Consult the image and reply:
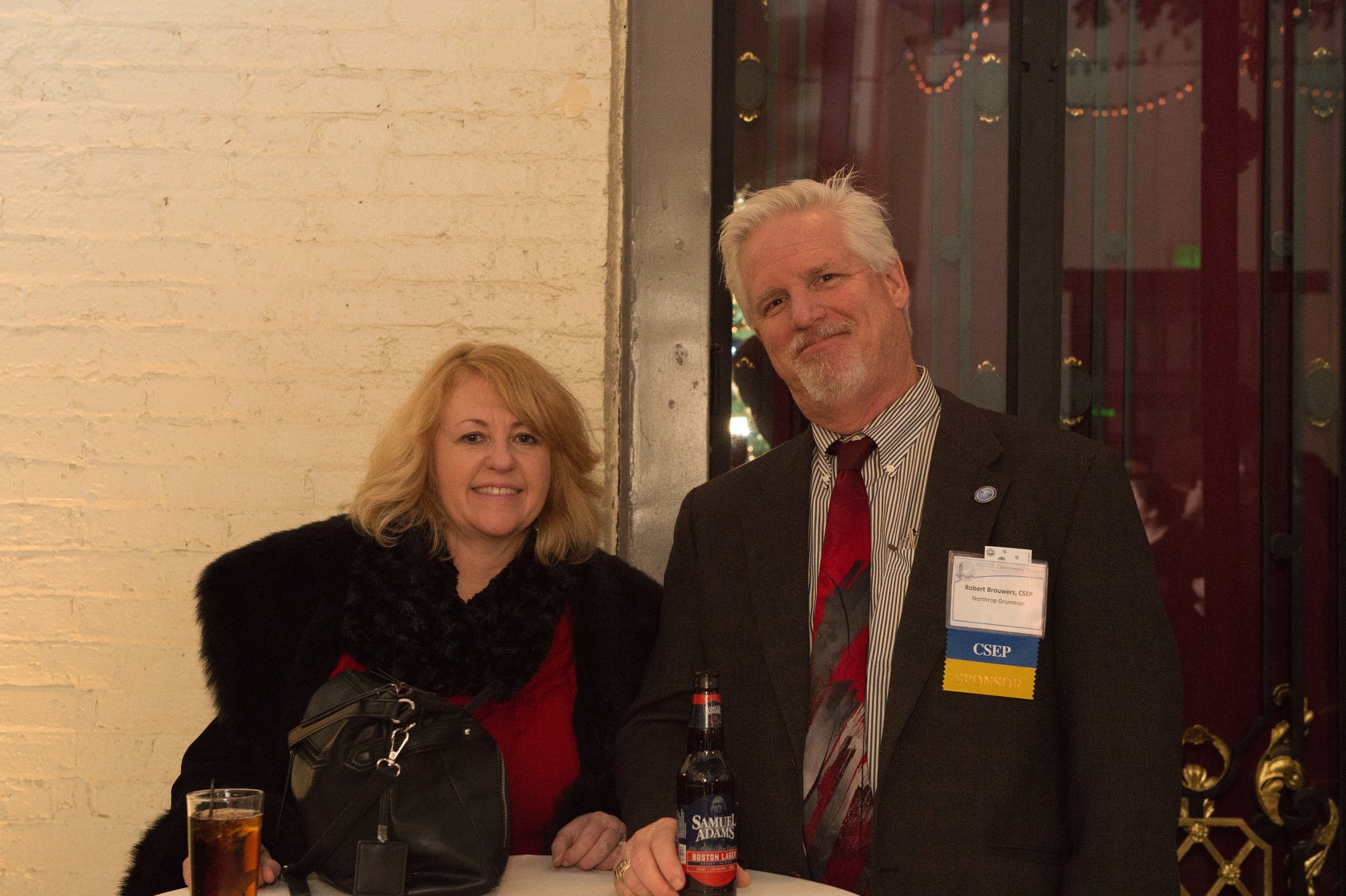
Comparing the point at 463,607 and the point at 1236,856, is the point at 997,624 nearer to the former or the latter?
the point at 463,607

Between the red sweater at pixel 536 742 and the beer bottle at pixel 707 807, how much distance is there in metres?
0.52

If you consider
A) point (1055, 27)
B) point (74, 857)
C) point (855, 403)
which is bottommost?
point (74, 857)

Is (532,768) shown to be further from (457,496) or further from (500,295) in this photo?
(500,295)

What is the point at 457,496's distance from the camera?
2105mm

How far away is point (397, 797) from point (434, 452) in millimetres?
847

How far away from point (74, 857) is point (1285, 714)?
112 inches

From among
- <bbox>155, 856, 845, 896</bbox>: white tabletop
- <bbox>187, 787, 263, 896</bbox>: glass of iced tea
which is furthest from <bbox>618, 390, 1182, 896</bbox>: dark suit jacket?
<bbox>187, 787, 263, 896</bbox>: glass of iced tea

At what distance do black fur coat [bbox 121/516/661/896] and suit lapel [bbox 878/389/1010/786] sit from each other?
22.8 inches

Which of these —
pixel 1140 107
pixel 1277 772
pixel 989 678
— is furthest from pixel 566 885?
pixel 1140 107

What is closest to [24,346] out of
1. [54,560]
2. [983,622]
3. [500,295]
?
[54,560]

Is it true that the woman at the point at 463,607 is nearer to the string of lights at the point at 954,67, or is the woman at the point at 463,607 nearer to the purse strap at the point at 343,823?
the purse strap at the point at 343,823

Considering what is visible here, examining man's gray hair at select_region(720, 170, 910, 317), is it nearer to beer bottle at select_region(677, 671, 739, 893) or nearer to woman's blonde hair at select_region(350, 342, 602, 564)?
woman's blonde hair at select_region(350, 342, 602, 564)

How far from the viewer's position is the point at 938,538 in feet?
5.84

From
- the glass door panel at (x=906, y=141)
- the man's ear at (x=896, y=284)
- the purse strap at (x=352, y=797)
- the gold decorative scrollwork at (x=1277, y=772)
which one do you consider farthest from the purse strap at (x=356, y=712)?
the gold decorative scrollwork at (x=1277, y=772)
